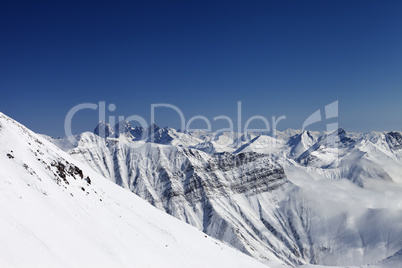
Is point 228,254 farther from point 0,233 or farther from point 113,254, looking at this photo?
point 0,233

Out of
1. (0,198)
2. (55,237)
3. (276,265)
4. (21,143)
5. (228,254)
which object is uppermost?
(21,143)

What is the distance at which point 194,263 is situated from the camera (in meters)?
40.2

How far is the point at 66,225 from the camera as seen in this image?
29.8m

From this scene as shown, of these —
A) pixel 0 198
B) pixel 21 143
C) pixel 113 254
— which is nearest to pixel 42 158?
pixel 21 143

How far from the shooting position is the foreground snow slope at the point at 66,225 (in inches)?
935

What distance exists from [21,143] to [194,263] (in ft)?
95.6

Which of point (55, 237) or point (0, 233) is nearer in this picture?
point (0, 233)

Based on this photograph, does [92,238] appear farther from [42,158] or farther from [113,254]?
[42,158]

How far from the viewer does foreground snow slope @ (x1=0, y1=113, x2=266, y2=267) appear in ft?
77.9

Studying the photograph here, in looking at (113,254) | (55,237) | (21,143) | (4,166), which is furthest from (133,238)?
(21,143)

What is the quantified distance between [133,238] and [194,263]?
381 inches

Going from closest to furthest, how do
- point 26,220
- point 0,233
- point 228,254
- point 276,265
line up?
point 0,233 → point 26,220 → point 228,254 → point 276,265

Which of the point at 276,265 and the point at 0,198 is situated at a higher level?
the point at 0,198

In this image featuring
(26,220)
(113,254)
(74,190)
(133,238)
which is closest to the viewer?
(26,220)
